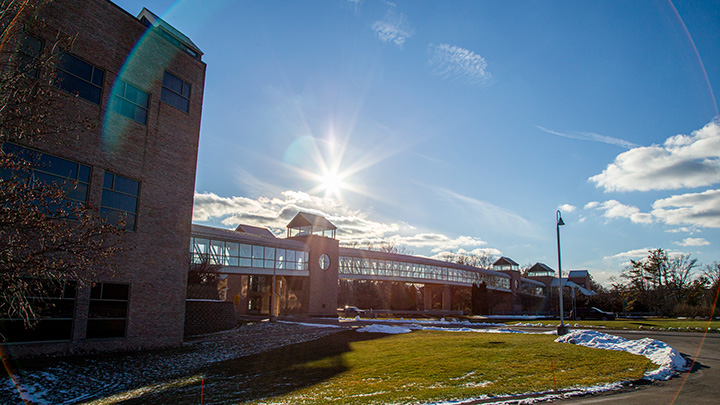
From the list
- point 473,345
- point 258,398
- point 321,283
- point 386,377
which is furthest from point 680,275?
point 258,398

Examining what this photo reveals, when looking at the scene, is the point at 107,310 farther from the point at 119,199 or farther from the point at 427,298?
the point at 427,298

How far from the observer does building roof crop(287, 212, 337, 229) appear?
4931 cm

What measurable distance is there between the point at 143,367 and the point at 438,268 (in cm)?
5490

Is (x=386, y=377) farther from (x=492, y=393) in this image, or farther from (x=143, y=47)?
(x=143, y=47)

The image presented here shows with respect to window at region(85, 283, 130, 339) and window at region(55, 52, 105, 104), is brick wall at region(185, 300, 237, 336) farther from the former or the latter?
window at region(55, 52, 105, 104)

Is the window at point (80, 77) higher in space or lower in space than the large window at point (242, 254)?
higher

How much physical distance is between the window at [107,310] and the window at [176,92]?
9.22 m

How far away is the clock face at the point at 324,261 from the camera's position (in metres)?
48.2

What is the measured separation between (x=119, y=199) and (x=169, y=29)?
31.3 ft

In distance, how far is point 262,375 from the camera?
46.2ft

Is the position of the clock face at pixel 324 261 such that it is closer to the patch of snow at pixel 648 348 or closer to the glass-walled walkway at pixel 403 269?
the glass-walled walkway at pixel 403 269

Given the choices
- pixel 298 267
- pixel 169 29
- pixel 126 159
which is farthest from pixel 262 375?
pixel 298 267

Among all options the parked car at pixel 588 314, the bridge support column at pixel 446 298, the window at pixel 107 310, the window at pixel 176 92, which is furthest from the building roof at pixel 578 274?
the window at pixel 107 310

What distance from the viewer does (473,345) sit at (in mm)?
17031
